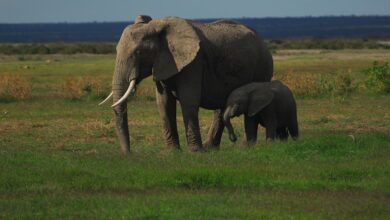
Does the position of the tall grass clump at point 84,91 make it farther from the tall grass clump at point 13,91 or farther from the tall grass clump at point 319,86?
the tall grass clump at point 319,86

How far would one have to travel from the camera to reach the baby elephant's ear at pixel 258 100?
1747 cm

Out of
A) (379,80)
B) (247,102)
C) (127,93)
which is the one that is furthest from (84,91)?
(127,93)

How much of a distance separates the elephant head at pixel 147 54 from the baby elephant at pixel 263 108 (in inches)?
45.0

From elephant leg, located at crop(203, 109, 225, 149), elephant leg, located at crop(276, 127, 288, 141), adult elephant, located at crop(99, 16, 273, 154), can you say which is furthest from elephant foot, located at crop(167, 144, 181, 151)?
elephant leg, located at crop(276, 127, 288, 141)

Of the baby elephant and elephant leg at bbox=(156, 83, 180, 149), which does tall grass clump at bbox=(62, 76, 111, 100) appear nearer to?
the baby elephant

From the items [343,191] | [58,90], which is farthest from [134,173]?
[58,90]

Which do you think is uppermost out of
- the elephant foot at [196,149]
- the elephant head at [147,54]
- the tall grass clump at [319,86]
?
the elephant head at [147,54]

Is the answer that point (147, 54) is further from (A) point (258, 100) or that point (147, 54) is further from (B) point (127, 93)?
(A) point (258, 100)

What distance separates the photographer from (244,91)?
1758cm

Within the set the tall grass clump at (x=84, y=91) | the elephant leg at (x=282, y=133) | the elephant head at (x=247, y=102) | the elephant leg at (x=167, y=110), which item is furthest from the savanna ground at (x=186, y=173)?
the tall grass clump at (x=84, y=91)

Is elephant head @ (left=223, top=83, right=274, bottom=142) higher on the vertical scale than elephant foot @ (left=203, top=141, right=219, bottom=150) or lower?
higher

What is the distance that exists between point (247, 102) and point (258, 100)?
179 mm

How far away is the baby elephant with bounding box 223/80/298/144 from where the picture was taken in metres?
17.5

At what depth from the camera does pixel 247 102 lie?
17469 millimetres
